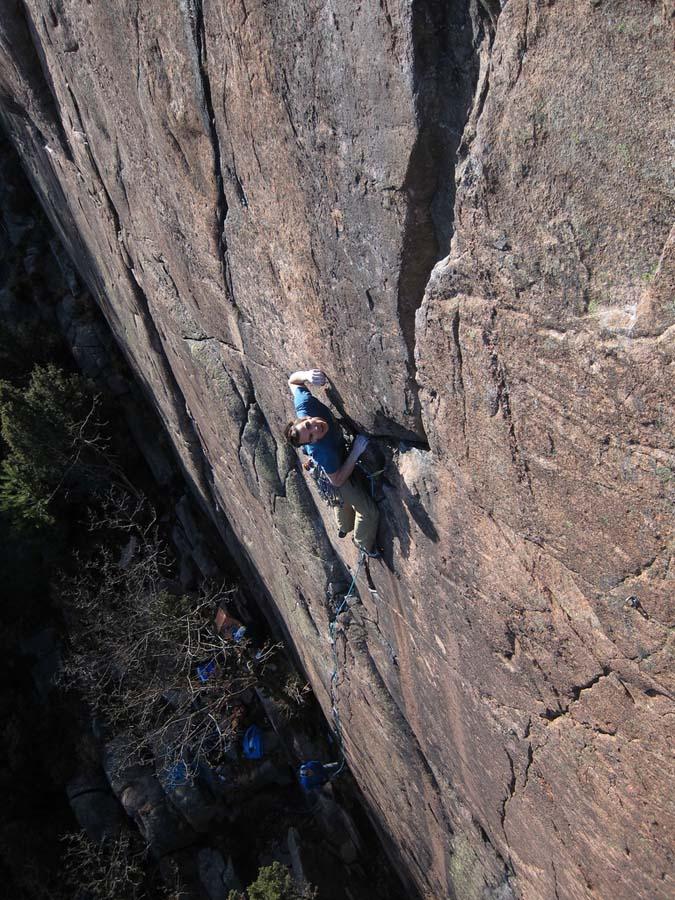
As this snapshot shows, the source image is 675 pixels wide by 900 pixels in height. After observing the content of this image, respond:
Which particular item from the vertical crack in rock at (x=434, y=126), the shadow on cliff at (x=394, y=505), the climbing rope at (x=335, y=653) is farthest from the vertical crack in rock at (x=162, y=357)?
the vertical crack in rock at (x=434, y=126)

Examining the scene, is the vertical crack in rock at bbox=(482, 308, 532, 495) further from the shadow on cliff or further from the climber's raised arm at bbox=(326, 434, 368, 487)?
the climber's raised arm at bbox=(326, 434, 368, 487)

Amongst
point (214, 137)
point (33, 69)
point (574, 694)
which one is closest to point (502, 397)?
point (574, 694)

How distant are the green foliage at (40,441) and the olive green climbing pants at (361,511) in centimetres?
755

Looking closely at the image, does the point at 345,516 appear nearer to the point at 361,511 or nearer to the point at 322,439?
the point at 361,511

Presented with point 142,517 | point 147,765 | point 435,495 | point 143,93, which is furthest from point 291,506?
point 142,517

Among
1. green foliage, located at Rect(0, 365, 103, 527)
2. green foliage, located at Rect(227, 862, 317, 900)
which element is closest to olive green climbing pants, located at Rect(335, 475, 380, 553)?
green foliage, located at Rect(227, 862, 317, 900)

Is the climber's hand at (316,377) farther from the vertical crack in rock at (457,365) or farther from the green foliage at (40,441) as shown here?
the green foliage at (40,441)

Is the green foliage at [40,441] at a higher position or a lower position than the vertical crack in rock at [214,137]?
lower

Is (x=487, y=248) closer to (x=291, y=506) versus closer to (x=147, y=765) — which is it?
(x=291, y=506)

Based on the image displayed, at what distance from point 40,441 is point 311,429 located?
842cm

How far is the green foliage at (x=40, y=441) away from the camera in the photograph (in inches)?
412

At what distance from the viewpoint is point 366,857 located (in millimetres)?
8914

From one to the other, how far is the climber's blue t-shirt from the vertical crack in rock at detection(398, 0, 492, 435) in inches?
43.1

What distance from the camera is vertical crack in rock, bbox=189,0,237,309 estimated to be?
321 centimetres
